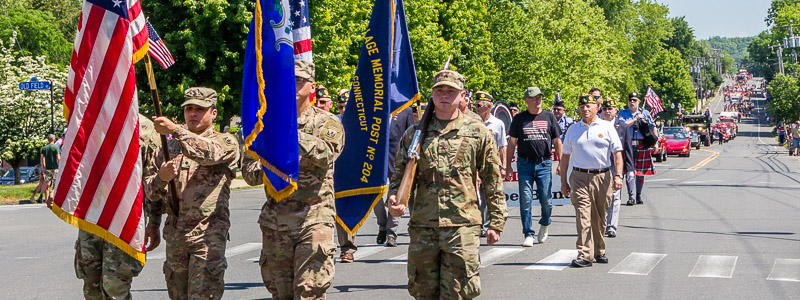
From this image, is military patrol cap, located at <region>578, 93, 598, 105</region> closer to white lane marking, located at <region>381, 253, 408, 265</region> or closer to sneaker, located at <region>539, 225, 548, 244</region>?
sneaker, located at <region>539, 225, 548, 244</region>

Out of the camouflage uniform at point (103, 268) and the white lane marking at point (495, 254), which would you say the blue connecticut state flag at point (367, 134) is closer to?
the camouflage uniform at point (103, 268)

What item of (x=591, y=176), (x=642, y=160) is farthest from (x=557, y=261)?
(x=642, y=160)

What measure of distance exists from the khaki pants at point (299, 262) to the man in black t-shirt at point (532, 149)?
6050 mm

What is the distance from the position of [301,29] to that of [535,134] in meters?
5.56

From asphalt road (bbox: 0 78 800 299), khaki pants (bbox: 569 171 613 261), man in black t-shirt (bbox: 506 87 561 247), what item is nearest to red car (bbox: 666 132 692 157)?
asphalt road (bbox: 0 78 800 299)

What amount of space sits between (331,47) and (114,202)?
28.0m

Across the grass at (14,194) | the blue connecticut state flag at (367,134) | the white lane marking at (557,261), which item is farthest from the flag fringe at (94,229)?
the grass at (14,194)

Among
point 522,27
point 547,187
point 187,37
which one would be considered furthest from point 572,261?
point 522,27

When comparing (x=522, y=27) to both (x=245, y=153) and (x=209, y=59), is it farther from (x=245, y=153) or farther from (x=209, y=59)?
(x=245, y=153)

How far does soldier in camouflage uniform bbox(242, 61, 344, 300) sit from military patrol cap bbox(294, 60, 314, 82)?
40cm

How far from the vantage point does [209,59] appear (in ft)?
98.5

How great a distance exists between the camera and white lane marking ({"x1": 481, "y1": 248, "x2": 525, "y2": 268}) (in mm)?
10631

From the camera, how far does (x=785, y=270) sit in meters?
9.76

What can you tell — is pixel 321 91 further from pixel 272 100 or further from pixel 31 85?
pixel 31 85
